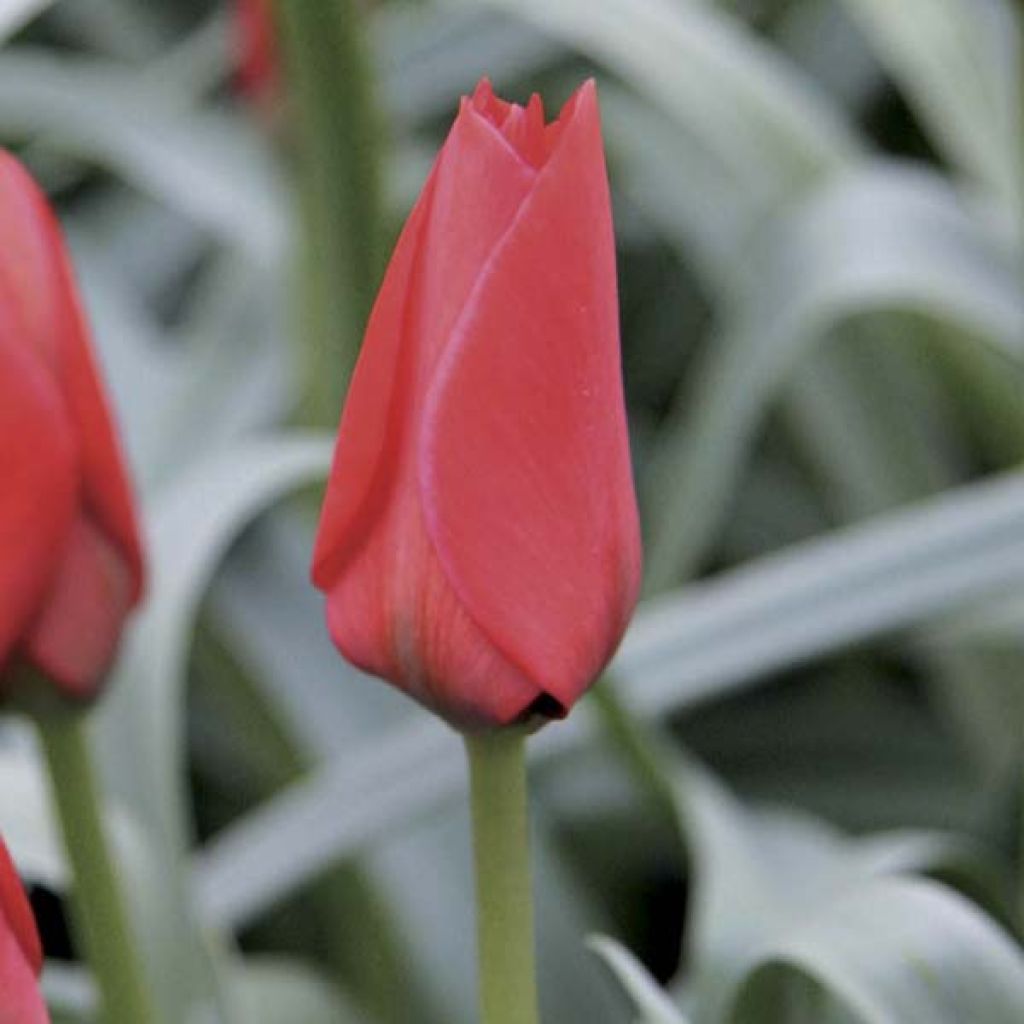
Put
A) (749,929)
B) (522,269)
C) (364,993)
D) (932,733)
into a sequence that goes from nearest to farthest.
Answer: (522,269) → (749,929) → (364,993) → (932,733)

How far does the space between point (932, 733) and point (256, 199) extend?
0.32 meters

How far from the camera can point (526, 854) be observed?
0.90ft

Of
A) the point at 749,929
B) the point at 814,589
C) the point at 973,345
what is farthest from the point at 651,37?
the point at 749,929

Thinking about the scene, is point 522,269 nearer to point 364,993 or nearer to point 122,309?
point 364,993

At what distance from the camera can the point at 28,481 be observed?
27cm

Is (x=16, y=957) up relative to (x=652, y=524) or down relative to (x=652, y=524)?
up

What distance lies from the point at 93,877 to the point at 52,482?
67 mm

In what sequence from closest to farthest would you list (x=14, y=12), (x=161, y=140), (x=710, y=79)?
(x=14, y=12), (x=710, y=79), (x=161, y=140)

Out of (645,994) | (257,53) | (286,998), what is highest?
(257,53)

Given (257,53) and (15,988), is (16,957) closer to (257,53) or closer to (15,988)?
(15,988)

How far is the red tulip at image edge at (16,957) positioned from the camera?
23 centimetres

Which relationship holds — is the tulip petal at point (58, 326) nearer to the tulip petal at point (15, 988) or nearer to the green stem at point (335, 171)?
the tulip petal at point (15, 988)

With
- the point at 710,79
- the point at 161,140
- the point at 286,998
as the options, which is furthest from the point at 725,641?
the point at 161,140

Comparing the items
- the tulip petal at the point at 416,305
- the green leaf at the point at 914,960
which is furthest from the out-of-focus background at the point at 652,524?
the tulip petal at the point at 416,305
